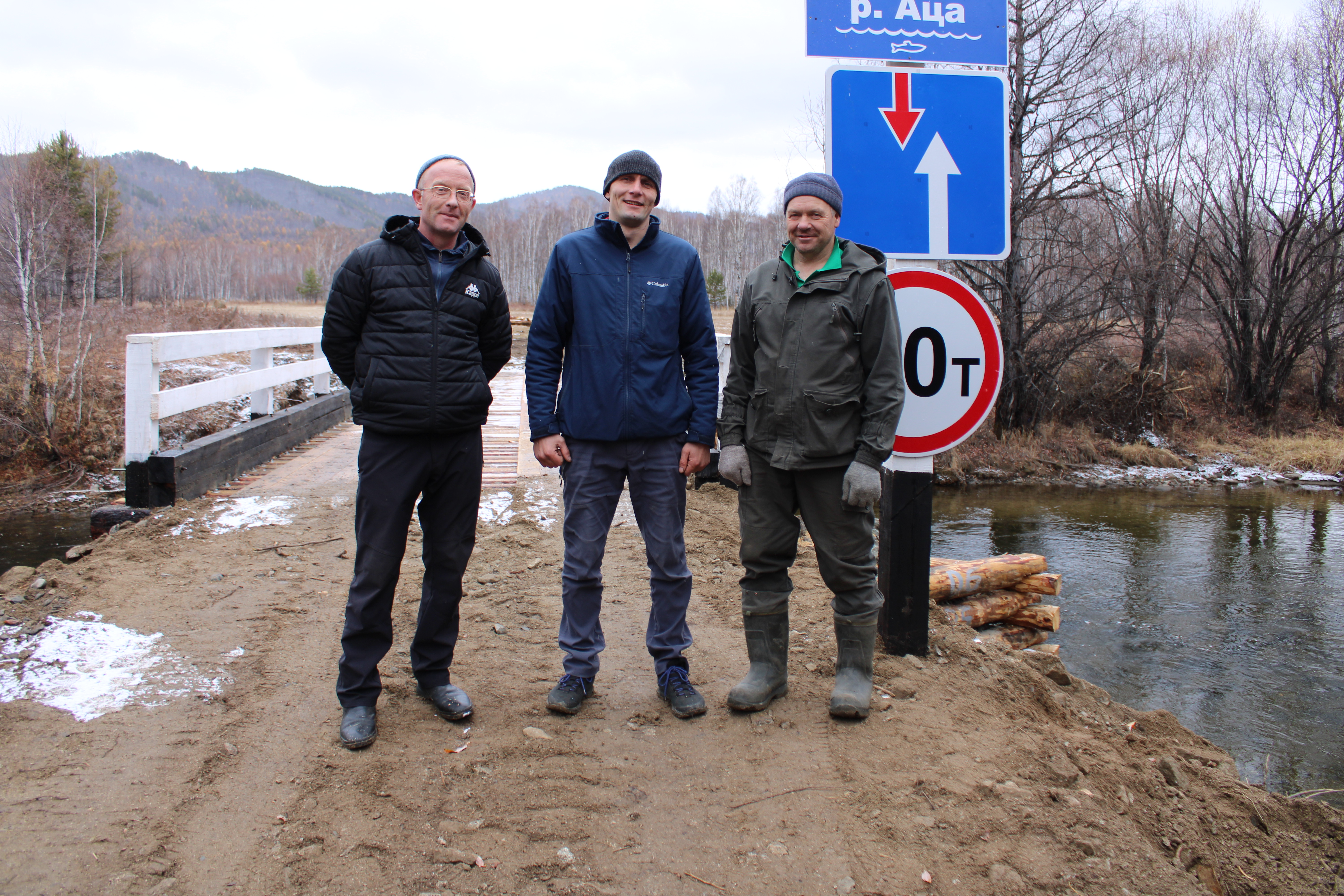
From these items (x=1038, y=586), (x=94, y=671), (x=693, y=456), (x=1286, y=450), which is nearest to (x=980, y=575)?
(x=1038, y=586)

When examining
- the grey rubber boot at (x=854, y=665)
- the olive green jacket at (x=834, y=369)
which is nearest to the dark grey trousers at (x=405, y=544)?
the olive green jacket at (x=834, y=369)

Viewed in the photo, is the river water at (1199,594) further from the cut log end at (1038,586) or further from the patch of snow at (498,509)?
the patch of snow at (498,509)

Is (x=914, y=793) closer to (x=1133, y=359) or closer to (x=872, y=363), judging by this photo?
(x=872, y=363)

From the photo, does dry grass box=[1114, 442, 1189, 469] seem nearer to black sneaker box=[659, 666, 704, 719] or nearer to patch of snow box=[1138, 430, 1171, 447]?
patch of snow box=[1138, 430, 1171, 447]

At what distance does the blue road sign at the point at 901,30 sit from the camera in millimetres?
3459

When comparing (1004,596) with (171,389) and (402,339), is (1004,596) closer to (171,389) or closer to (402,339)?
(402,339)

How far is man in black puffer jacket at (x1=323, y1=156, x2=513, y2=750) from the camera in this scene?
117 inches

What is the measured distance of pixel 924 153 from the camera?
346 cm

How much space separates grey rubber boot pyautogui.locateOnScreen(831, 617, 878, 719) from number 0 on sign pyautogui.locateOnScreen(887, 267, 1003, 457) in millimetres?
771

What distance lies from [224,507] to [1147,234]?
19543 mm

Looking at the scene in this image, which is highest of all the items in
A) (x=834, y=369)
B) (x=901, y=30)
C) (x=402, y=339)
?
(x=901, y=30)

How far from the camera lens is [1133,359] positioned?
19.2 meters

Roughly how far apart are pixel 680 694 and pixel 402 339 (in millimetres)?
1694

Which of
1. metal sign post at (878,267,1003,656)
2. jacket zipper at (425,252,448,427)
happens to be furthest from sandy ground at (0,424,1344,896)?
jacket zipper at (425,252,448,427)
